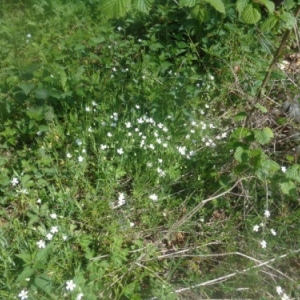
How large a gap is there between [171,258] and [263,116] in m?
1.36

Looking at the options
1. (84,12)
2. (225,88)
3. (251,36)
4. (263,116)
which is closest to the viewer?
(263,116)

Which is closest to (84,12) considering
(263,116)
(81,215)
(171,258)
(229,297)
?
(263,116)

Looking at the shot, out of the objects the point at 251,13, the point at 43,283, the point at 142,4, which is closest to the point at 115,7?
the point at 142,4

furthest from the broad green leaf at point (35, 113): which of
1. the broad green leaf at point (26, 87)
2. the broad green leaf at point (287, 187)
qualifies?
the broad green leaf at point (287, 187)

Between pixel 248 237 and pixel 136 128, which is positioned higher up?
pixel 136 128

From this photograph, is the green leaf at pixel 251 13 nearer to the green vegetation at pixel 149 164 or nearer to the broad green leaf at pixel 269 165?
the green vegetation at pixel 149 164

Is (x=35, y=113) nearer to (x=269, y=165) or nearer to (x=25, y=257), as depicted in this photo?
(x=25, y=257)

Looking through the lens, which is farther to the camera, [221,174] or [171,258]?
[221,174]

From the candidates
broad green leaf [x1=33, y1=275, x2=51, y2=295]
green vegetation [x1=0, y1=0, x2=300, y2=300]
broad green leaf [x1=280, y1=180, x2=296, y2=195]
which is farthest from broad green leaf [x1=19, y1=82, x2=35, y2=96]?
broad green leaf [x1=280, y1=180, x2=296, y2=195]

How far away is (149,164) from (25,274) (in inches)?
44.6

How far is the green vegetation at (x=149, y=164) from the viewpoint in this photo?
2379mm

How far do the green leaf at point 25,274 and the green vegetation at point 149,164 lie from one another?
1 centimetres

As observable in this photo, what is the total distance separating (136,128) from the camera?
3.11m

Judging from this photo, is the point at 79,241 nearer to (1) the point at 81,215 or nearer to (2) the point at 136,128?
(1) the point at 81,215
